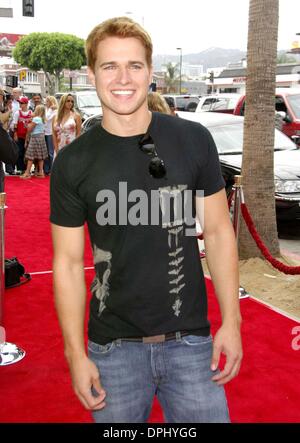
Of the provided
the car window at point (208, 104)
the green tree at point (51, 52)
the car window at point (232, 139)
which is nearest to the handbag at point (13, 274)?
the car window at point (232, 139)

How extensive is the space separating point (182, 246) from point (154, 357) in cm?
39

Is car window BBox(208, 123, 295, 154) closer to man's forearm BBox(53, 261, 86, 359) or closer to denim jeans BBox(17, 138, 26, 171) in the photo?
denim jeans BBox(17, 138, 26, 171)

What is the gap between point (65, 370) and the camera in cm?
405

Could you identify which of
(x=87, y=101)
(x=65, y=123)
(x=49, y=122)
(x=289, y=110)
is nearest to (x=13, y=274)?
(x=65, y=123)

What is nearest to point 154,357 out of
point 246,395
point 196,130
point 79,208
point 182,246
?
point 182,246

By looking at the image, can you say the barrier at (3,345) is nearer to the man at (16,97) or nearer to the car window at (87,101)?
the man at (16,97)

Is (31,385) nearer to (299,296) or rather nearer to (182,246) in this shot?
(182,246)

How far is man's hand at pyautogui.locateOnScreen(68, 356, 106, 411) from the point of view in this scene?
1.90 metres

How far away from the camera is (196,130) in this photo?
6.78 ft

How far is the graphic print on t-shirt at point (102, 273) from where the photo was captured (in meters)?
1.98

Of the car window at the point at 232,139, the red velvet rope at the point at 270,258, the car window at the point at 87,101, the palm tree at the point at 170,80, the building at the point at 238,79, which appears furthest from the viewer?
the palm tree at the point at 170,80

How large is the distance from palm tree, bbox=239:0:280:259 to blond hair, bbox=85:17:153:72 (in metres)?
4.60

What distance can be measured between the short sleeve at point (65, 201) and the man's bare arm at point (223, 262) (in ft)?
1.43

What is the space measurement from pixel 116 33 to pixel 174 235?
72 cm
